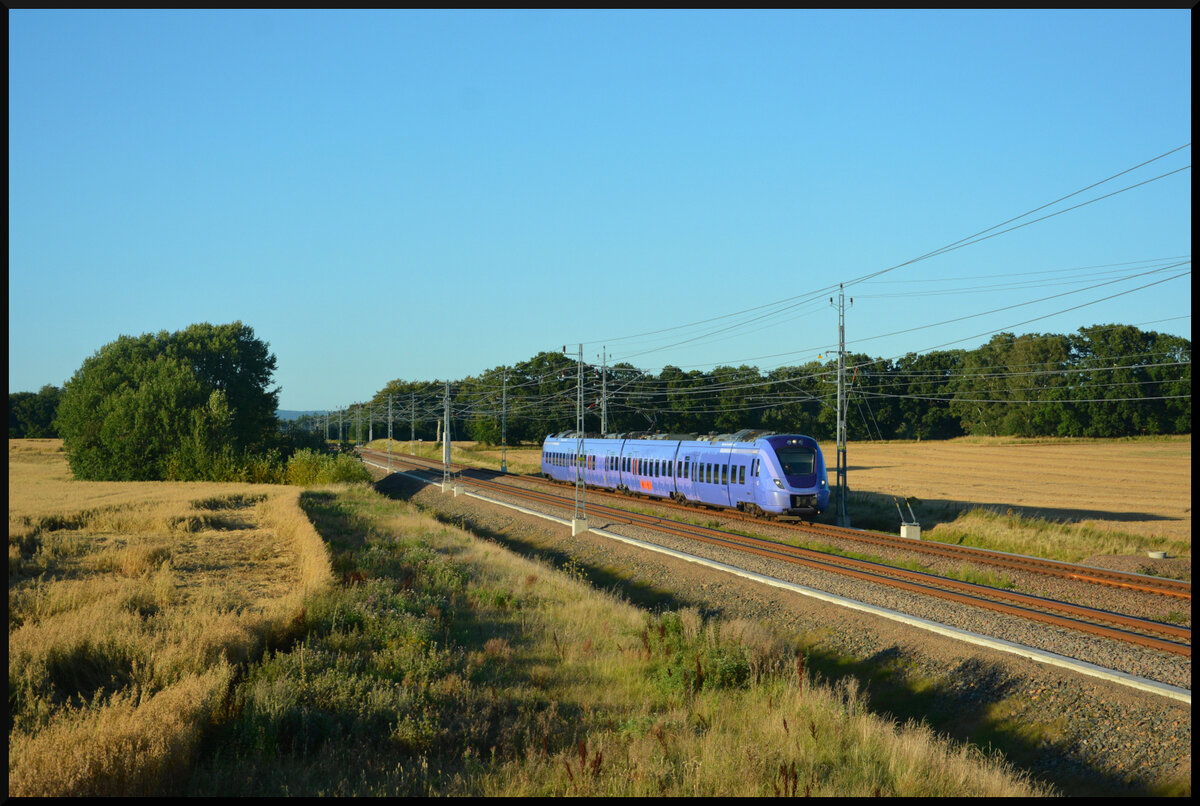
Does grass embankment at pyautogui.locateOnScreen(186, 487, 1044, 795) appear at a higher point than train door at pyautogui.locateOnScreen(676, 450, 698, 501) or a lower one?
lower

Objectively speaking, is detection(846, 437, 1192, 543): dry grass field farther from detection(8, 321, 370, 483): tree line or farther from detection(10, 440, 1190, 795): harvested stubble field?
detection(8, 321, 370, 483): tree line

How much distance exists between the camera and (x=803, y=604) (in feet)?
55.6

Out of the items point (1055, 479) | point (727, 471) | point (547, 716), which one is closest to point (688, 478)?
point (727, 471)

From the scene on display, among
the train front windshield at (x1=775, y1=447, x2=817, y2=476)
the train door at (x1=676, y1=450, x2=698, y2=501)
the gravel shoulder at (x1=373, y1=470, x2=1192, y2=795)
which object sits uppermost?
the train front windshield at (x1=775, y1=447, x2=817, y2=476)

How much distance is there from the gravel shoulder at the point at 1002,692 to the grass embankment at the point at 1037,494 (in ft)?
24.1

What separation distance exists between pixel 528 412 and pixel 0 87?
10842cm

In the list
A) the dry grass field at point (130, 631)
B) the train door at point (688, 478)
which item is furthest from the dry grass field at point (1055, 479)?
the dry grass field at point (130, 631)

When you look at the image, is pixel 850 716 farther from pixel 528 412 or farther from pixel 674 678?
pixel 528 412

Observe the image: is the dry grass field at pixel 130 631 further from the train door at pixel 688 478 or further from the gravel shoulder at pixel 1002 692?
the train door at pixel 688 478

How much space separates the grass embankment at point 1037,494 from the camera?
85.7 ft

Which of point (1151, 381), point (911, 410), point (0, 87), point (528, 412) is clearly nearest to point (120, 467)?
point (528, 412)

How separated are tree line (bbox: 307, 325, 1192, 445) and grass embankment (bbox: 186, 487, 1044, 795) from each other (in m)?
60.5

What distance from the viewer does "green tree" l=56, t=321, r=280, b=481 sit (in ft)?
196

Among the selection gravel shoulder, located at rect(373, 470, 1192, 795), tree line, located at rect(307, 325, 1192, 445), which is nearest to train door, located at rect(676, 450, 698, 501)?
gravel shoulder, located at rect(373, 470, 1192, 795)
